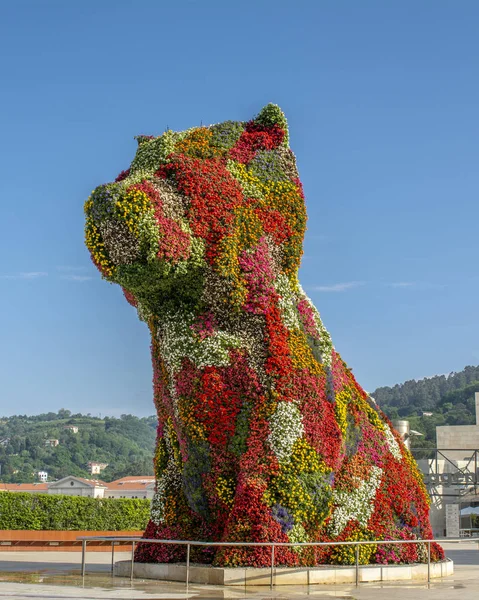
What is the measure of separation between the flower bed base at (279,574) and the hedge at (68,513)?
57.9 ft

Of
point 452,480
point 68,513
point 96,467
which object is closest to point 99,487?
point 452,480

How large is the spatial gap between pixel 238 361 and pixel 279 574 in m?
3.24

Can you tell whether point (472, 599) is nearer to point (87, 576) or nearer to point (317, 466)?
point (317, 466)

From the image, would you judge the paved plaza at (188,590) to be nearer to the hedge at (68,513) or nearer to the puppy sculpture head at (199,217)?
the puppy sculpture head at (199,217)

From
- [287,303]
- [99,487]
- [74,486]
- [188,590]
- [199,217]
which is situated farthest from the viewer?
[74,486]

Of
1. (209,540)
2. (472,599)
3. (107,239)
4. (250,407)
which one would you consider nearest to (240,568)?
(209,540)

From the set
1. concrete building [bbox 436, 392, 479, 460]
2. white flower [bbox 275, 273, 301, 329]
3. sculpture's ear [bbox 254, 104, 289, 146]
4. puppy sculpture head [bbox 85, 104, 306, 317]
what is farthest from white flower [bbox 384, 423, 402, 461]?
concrete building [bbox 436, 392, 479, 460]

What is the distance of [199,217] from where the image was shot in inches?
504

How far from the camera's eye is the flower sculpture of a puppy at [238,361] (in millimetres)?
12328

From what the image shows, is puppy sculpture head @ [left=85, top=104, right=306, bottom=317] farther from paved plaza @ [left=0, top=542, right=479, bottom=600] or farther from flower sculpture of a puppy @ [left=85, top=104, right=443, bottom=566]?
paved plaza @ [left=0, top=542, right=479, bottom=600]

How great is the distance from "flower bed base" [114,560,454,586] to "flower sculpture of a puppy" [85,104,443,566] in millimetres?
169

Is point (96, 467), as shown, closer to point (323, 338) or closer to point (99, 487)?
point (99, 487)

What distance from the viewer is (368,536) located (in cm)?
1344

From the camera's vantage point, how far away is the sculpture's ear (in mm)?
14273
